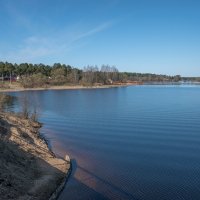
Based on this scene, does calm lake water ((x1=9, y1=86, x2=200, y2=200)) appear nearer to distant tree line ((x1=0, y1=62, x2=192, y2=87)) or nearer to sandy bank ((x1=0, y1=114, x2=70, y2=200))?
sandy bank ((x1=0, y1=114, x2=70, y2=200))

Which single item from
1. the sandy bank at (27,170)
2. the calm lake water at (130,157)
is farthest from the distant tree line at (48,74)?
the sandy bank at (27,170)

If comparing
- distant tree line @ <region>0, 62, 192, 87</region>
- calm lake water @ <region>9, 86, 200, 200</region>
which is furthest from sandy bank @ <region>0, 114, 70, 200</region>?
distant tree line @ <region>0, 62, 192, 87</region>

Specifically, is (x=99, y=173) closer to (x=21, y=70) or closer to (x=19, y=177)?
(x=19, y=177)

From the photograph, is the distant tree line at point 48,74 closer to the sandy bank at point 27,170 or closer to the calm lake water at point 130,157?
the calm lake water at point 130,157

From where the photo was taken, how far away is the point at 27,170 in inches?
704

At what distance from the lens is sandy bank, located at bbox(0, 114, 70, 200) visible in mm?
14969

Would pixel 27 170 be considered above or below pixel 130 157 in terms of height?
above


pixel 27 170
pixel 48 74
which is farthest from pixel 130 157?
pixel 48 74

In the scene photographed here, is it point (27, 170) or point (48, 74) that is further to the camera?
point (48, 74)

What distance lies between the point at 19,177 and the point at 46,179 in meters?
1.67

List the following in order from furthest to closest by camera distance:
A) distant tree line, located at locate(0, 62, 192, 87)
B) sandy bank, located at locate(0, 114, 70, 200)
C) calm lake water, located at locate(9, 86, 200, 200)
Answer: distant tree line, located at locate(0, 62, 192, 87), calm lake water, located at locate(9, 86, 200, 200), sandy bank, located at locate(0, 114, 70, 200)

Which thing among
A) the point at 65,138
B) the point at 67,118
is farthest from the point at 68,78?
the point at 65,138

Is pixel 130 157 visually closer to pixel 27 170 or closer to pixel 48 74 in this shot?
pixel 27 170

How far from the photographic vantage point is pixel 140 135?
3062 centimetres
